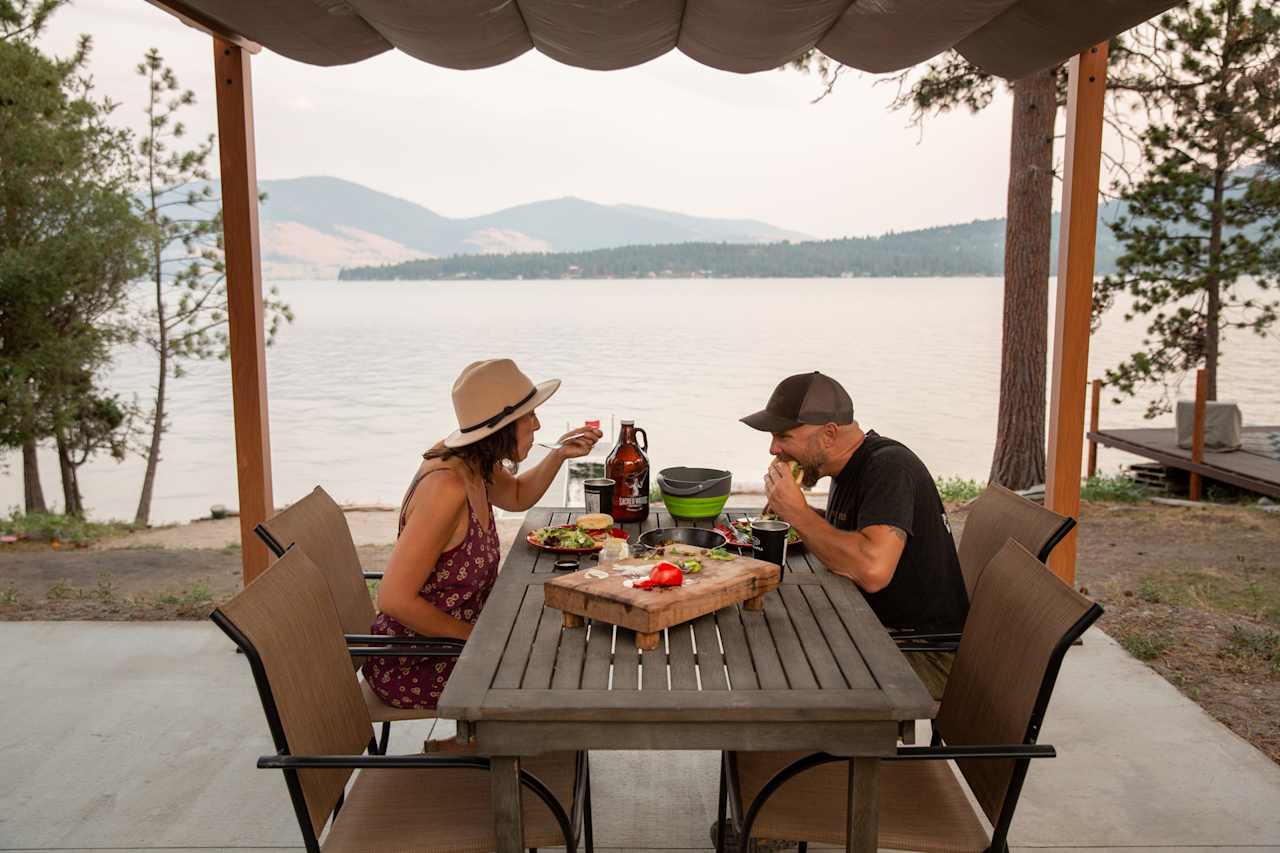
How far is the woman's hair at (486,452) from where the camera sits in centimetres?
237

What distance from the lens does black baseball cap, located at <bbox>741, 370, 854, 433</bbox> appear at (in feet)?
8.13

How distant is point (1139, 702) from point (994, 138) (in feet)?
108

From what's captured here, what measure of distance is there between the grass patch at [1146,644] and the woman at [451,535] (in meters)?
2.84

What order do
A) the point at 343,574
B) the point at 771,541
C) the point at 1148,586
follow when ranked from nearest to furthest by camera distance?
the point at 771,541 < the point at 343,574 < the point at 1148,586

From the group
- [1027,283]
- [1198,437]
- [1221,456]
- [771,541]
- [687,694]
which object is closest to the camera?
[687,694]

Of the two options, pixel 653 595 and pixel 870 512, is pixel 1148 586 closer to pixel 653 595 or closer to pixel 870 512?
pixel 870 512

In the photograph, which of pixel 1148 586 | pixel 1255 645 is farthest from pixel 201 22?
pixel 1148 586

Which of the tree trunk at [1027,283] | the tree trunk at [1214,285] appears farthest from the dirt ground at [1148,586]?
the tree trunk at [1214,285]

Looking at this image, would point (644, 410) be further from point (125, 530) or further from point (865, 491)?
point (865, 491)

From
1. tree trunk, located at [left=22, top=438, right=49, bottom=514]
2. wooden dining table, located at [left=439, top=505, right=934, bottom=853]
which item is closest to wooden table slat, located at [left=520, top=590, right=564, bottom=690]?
wooden dining table, located at [left=439, top=505, right=934, bottom=853]

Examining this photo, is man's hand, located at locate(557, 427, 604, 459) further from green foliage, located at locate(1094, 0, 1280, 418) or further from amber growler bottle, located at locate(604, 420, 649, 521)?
green foliage, located at locate(1094, 0, 1280, 418)

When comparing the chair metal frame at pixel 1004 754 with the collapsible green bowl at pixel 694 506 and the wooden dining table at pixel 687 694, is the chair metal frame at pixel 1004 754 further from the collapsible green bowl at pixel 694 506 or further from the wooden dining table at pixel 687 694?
the collapsible green bowl at pixel 694 506

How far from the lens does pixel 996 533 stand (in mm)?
2662

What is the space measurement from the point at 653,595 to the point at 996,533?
1.23 metres
